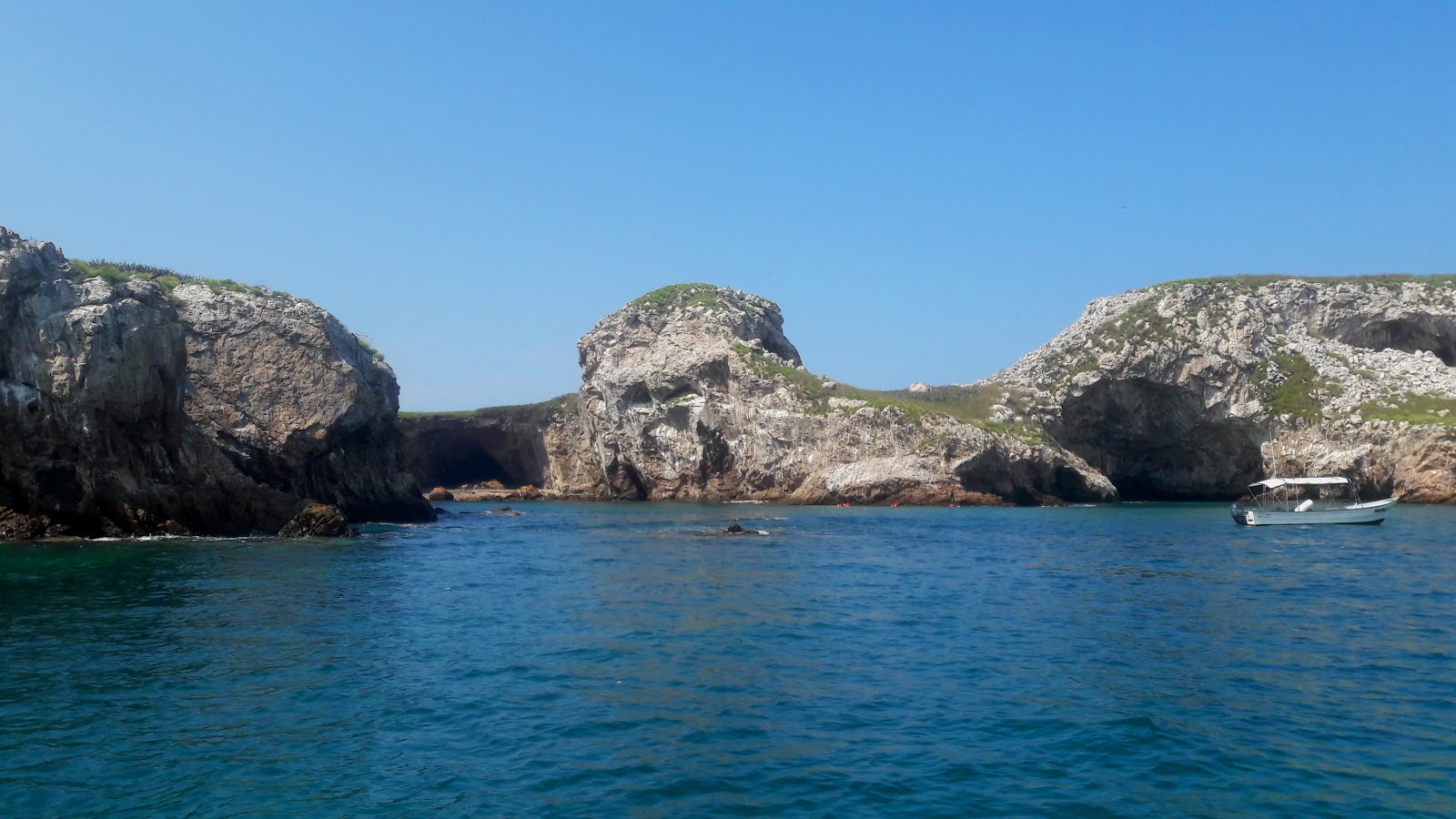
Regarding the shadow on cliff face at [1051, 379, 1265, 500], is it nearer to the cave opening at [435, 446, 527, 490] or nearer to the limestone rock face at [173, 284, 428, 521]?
the limestone rock face at [173, 284, 428, 521]

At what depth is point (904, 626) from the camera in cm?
2067

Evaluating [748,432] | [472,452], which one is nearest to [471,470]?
[472,452]

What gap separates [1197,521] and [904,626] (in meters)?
38.7

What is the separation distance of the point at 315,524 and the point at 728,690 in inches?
1329

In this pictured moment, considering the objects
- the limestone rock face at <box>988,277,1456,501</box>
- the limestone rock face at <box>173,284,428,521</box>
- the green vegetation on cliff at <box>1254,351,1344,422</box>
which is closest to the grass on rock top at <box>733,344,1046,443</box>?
the limestone rock face at <box>988,277,1456,501</box>

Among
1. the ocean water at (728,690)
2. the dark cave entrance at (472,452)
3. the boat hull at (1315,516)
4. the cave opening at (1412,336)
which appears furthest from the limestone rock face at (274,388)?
the cave opening at (1412,336)

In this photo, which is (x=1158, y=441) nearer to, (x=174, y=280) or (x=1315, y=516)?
(x=1315, y=516)

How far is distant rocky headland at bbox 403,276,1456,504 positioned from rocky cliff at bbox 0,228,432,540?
116ft

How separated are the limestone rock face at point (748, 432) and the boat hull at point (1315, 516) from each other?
2549cm

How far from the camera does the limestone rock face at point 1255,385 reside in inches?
2756

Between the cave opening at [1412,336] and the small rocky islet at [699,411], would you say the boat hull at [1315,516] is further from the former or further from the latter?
the cave opening at [1412,336]

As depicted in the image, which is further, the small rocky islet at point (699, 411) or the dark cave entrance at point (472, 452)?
the dark cave entrance at point (472, 452)

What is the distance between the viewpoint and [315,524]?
4322 cm

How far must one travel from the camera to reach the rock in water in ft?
140
